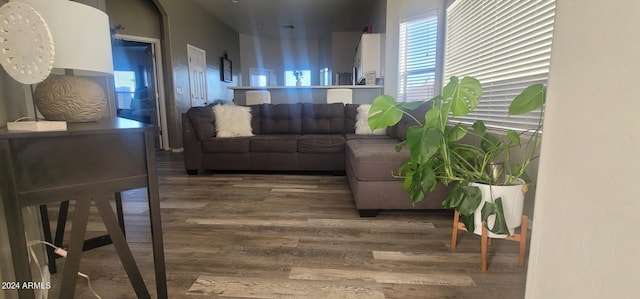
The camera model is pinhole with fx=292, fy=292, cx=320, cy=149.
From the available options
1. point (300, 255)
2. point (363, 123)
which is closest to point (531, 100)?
point (300, 255)

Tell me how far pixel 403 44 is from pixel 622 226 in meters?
4.10

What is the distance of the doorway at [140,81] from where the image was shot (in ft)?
16.0

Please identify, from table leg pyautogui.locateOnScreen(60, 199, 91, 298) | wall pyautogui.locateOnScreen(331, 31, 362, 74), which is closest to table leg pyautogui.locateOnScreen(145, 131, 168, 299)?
table leg pyautogui.locateOnScreen(60, 199, 91, 298)

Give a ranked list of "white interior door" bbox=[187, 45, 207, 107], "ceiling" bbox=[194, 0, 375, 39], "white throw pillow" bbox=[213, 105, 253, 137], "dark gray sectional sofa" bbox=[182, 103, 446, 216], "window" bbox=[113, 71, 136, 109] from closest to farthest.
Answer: "dark gray sectional sofa" bbox=[182, 103, 446, 216] < "white throw pillow" bbox=[213, 105, 253, 137] < "white interior door" bbox=[187, 45, 207, 107] < "ceiling" bbox=[194, 0, 375, 39] < "window" bbox=[113, 71, 136, 109]

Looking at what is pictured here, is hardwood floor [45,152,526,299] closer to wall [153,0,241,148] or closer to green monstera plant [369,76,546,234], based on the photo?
green monstera plant [369,76,546,234]

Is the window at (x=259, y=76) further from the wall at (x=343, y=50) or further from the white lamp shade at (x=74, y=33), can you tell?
the white lamp shade at (x=74, y=33)

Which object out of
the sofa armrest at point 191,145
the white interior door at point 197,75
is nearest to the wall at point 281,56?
the white interior door at point 197,75

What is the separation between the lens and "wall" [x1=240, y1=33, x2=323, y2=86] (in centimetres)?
856

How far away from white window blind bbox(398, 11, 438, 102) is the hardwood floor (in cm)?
231

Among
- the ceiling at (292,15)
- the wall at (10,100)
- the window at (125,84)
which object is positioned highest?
the ceiling at (292,15)

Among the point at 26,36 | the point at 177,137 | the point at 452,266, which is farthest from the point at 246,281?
the point at 177,137

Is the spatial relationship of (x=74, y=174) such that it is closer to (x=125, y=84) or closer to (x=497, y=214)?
(x=497, y=214)

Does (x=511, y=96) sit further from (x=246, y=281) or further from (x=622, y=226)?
(x=246, y=281)

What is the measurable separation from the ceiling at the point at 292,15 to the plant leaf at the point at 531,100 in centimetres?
494
